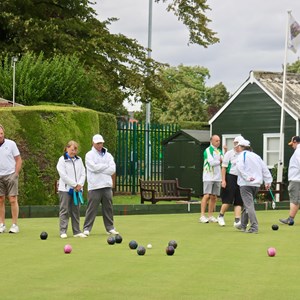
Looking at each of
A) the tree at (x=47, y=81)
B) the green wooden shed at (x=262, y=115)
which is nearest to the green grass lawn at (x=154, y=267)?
the tree at (x=47, y=81)

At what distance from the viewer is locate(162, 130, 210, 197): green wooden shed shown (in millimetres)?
28906

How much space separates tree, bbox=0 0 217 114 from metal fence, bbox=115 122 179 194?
5.21 ft

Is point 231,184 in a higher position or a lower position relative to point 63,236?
higher

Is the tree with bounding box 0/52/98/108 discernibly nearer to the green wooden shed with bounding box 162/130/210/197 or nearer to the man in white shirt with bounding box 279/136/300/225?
the green wooden shed with bounding box 162/130/210/197

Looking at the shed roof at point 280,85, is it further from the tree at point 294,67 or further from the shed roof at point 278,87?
the tree at point 294,67

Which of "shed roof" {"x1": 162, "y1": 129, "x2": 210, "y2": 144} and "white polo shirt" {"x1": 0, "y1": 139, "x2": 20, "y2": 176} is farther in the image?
"shed roof" {"x1": 162, "y1": 129, "x2": 210, "y2": 144}

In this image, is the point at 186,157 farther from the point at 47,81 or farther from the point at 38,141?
the point at 38,141

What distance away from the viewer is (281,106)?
28766 millimetres

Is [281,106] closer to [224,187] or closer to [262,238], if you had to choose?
[224,187]

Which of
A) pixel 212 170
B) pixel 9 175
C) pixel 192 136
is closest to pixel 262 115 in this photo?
pixel 192 136

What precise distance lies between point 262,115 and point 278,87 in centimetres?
117

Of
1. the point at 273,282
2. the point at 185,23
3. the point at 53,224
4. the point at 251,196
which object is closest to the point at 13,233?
the point at 53,224

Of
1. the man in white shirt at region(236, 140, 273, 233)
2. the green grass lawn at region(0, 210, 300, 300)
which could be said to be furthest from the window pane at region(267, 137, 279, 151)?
the man in white shirt at region(236, 140, 273, 233)

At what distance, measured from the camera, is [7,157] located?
14398mm
